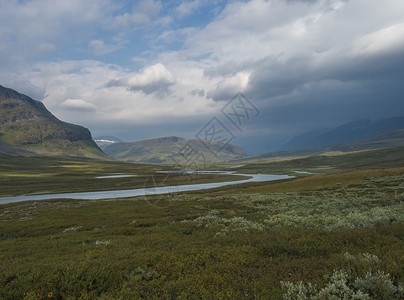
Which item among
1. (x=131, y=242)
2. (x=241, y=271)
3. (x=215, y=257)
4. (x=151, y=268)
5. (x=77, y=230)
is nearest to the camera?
(x=241, y=271)

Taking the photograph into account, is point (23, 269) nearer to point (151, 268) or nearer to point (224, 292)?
point (151, 268)

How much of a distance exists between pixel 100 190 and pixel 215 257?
120863 millimetres

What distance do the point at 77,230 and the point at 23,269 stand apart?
2078cm

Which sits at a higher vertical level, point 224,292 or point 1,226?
point 224,292

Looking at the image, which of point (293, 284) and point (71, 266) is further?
point (71, 266)

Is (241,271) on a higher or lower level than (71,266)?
lower

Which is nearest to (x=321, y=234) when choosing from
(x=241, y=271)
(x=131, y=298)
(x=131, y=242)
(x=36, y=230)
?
(x=241, y=271)

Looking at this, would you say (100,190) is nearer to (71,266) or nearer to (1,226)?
(1,226)

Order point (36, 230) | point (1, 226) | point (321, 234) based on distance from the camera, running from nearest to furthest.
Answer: point (321, 234) → point (36, 230) → point (1, 226)

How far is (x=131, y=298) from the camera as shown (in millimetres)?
8523

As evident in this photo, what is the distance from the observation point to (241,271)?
34.0ft

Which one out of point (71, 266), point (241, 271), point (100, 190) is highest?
point (71, 266)

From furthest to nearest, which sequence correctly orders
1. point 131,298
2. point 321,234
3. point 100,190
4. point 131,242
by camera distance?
point 100,190, point 131,242, point 321,234, point 131,298

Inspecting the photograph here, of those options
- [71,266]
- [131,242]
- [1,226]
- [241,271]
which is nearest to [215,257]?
[241,271]
